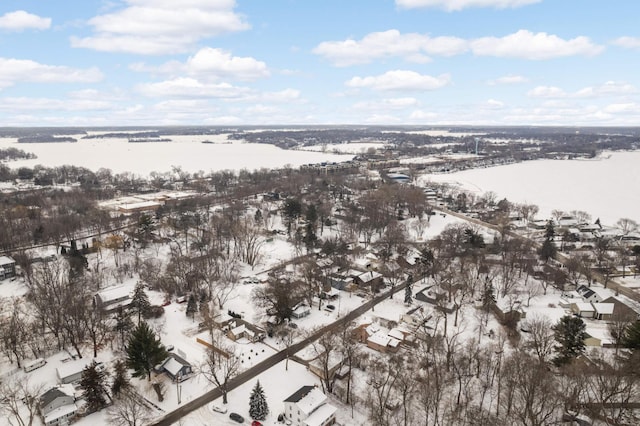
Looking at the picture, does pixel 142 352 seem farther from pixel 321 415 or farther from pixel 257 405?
pixel 321 415

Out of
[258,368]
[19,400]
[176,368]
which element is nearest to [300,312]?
[258,368]

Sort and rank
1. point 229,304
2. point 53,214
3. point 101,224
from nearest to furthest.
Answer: point 229,304 → point 101,224 → point 53,214

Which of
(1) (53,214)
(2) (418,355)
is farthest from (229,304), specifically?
(1) (53,214)

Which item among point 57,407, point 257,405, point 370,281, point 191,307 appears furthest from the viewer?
point 370,281

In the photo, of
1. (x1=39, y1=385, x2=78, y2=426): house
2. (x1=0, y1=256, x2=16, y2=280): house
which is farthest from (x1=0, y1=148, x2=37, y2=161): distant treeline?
(x1=39, y1=385, x2=78, y2=426): house

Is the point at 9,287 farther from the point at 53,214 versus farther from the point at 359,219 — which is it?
the point at 359,219

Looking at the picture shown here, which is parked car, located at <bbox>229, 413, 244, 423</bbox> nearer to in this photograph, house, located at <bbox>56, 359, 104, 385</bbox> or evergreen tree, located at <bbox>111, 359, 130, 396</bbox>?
evergreen tree, located at <bbox>111, 359, 130, 396</bbox>
